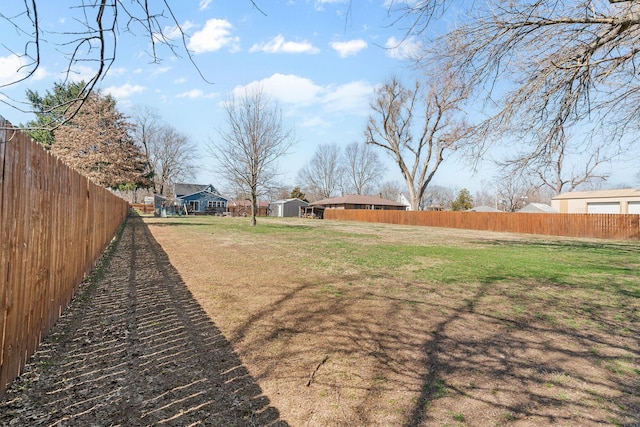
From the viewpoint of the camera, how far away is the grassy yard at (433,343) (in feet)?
7.67

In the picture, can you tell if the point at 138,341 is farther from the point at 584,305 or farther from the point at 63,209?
the point at 584,305

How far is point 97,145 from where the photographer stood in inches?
775

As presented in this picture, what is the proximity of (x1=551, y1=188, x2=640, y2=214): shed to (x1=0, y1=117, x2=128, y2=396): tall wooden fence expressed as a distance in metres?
35.9

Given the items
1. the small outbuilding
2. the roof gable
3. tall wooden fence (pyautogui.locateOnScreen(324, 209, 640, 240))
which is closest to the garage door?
tall wooden fence (pyautogui.locateOnScreen(324, 209, 640, 240))

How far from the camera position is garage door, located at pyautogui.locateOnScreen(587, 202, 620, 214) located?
28467 millimetres

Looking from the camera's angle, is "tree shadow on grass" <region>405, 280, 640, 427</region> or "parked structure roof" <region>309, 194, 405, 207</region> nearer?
"tree shadow on grass" <region>405, 280, 640, 427</region>

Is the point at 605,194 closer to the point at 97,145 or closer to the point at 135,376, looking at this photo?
the point at 135,376

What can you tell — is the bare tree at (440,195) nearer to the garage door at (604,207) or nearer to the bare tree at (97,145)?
the garage door at (604,207)

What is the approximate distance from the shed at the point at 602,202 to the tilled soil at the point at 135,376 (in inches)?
1377

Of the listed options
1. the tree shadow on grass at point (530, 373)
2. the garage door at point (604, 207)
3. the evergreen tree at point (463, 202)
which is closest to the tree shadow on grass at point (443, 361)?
the tree shadow on grass at point (530, 373)

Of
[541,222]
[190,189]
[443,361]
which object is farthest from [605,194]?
[190,189]

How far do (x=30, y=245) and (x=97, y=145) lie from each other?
20.6m

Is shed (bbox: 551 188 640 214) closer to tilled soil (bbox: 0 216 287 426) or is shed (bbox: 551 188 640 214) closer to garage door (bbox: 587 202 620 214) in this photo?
garage door (bbox: 587 202 620 214)

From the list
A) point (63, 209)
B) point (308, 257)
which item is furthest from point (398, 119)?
point (63, 209)
